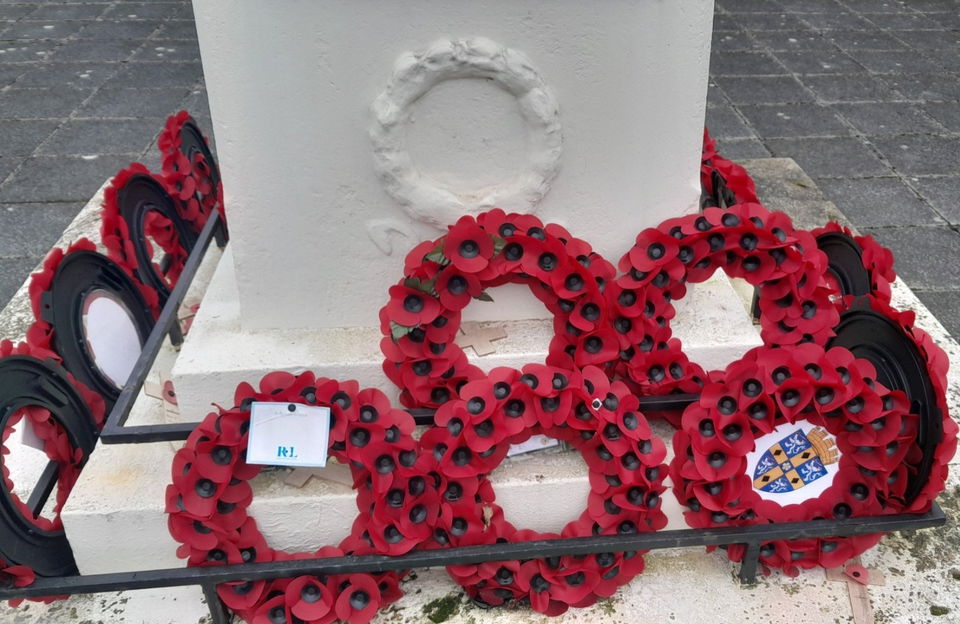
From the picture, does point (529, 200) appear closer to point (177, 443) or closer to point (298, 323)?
point (298, 323)

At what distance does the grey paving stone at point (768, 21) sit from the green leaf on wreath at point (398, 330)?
530cm

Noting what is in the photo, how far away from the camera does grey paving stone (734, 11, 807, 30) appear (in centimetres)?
632

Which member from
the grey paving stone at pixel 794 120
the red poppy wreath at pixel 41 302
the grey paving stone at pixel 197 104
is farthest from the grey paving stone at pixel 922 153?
the red poppy wreath at pixel 41 302

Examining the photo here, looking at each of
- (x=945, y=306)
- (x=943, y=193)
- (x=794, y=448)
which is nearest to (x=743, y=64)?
(x=943, y=193)

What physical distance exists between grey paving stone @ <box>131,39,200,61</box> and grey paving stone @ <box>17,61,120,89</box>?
0.25 m

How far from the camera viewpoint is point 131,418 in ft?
7.73

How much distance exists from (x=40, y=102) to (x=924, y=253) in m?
4.84

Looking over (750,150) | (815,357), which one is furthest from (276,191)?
(750,150)

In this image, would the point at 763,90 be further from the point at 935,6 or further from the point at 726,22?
the point at 935,6

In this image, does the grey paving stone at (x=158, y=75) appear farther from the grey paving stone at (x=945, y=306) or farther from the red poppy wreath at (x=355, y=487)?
the grey paving stone at (x=945, y=306)

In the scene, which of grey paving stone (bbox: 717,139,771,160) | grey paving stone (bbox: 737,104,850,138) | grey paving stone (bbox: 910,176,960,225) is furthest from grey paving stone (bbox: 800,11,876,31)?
grey paving stone (bbox: 910,176,960,225)

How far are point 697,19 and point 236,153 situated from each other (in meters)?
1.11

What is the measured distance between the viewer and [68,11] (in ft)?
21.7

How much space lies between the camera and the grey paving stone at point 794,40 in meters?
5.94
